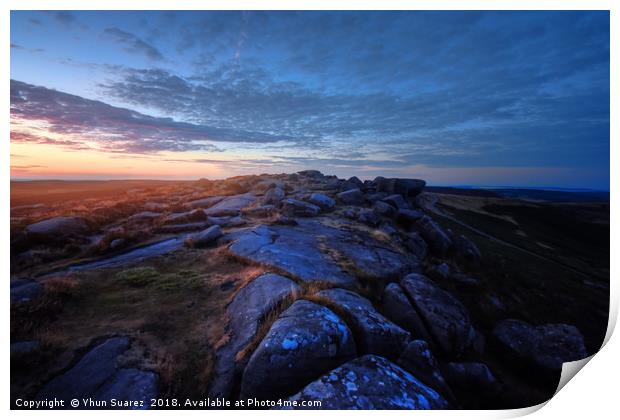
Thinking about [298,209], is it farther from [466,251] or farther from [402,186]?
[402,186]

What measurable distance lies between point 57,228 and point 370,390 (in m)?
14.5

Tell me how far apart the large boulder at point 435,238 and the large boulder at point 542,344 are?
29.9 ft

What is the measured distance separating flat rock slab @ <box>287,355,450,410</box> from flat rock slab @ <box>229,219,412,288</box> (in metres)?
3.54

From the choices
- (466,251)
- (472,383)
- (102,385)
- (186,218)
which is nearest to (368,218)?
(466,251)

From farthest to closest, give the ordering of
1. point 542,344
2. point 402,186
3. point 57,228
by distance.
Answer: point 402,186 → point 57,228 → point 542,344

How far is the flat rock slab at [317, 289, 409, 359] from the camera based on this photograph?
488 centimetres

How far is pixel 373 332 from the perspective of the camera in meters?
4.97

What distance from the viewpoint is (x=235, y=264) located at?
948cm

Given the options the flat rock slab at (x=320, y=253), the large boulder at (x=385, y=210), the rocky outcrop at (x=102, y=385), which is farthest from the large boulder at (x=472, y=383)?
the large boulder at (x=385, y=210)

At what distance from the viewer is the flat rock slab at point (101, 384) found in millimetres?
4309

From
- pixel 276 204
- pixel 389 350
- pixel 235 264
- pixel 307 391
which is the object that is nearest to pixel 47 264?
pixel 235 264

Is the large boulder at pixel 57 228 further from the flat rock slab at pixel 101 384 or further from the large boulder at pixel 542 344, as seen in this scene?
the large boulder at pixel 542 344

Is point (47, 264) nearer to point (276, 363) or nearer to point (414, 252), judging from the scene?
point (276, 363)

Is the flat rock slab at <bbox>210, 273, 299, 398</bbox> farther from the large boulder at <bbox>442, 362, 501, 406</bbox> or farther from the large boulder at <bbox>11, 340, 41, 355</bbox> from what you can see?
the large boulder at <bbox>442, 362, 501, 406</bbox>
